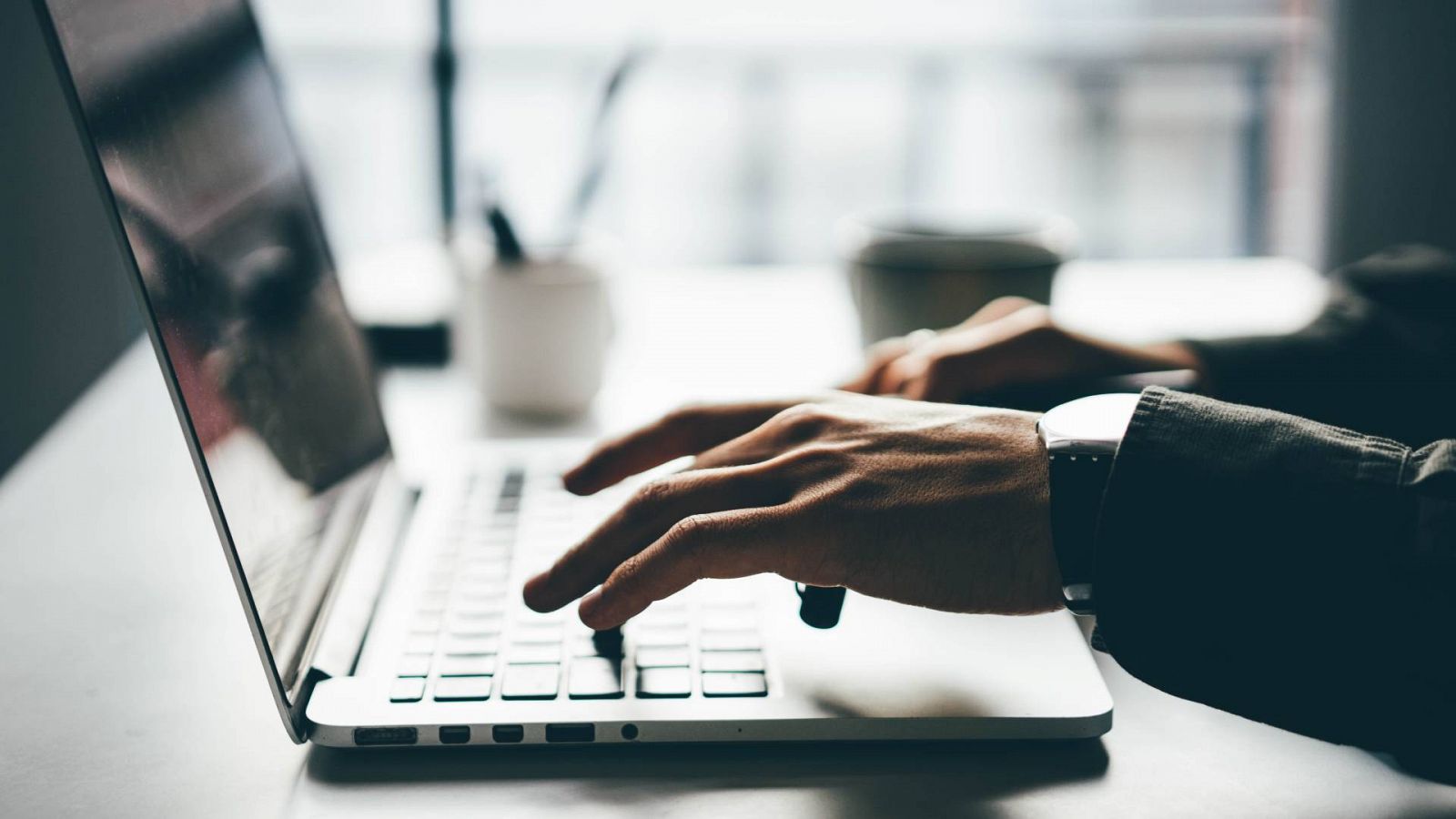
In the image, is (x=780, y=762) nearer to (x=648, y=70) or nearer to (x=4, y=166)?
(x=4, y=166)

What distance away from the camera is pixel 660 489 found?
508 mm

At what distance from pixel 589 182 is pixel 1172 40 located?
2.90m

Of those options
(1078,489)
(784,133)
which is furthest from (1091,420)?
(784,133)

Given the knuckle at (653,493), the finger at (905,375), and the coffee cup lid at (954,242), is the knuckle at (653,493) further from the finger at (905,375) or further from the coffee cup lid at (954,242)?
the coffee cup lid at (954,242)

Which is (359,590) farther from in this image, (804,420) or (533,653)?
(804,420)

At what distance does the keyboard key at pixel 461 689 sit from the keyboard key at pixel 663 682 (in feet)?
0.20

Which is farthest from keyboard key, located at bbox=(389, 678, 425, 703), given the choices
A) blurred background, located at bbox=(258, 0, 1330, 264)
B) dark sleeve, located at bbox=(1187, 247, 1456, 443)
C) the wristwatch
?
blurred background, located at bbox=(258, 0, 1330, 264)

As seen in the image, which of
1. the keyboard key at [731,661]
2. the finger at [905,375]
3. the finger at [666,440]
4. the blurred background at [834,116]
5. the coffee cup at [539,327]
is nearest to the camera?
the keyboard key at [731,661]

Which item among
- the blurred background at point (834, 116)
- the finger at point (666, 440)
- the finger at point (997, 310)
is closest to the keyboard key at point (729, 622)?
the finger at point (666, 440)

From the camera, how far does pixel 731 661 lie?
1.62 feet

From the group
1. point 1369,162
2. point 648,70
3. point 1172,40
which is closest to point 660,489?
point 1369,162

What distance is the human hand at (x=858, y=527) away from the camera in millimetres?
474

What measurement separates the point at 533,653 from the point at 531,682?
0.07ft

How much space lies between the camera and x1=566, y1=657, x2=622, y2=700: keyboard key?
463mm
